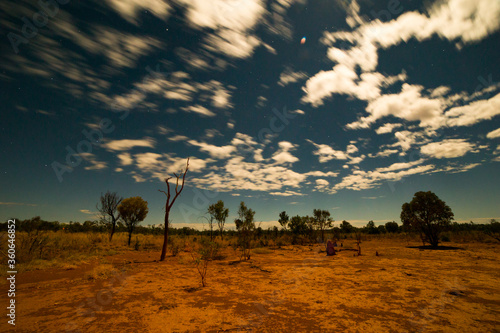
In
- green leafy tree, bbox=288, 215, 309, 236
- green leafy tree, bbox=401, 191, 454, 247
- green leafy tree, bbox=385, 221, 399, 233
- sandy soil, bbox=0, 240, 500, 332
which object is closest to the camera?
sandy soil, bbox=0, 240, 500, 332

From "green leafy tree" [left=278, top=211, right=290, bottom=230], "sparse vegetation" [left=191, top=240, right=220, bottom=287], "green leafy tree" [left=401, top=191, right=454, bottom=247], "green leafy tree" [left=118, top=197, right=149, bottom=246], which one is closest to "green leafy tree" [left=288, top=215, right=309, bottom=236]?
"green leafy tree" [left=278, top=211, right=290, bottom=230]

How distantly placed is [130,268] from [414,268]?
1637 cm

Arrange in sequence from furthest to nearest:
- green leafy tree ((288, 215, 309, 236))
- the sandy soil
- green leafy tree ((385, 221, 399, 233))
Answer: green leafy tree ((385, 221, 399, 233)), green leafy tree ((288, 215, 309, 236)), the sandy soil

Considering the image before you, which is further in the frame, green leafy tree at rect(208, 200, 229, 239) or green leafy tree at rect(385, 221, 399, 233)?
green leafy tree at rect(385, 221, 399, 233)

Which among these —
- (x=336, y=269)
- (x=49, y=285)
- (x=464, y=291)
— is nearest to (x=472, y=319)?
(x=464, y=291)

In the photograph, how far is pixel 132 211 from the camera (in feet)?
77.9

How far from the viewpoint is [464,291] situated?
274 inches

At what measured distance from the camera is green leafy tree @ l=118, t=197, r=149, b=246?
23.4 metres

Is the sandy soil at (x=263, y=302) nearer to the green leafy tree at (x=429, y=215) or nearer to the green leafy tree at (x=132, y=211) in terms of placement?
the green leafy tree at (x=429, y=215)

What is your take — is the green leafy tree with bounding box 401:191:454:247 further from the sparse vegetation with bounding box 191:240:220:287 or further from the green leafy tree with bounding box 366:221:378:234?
the green leafy tree with bounding box 366:221:378:234

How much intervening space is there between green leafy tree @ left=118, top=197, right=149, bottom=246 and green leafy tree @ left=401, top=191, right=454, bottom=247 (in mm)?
32152

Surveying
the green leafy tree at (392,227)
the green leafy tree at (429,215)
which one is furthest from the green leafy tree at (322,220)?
the green leafy tree at (392,227)

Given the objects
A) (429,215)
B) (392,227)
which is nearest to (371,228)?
(392,227)

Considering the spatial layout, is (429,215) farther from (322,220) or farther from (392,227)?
(392,227)
